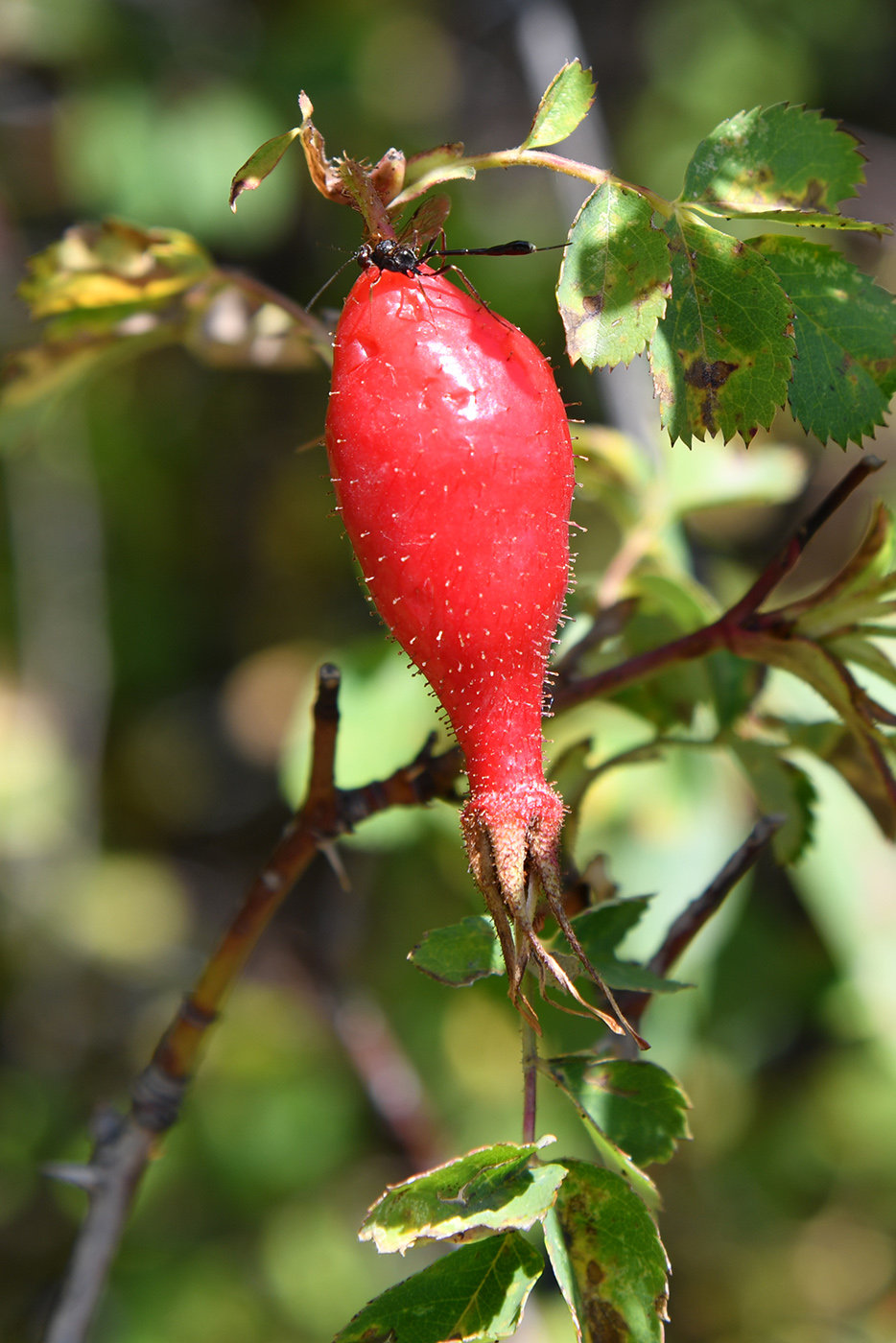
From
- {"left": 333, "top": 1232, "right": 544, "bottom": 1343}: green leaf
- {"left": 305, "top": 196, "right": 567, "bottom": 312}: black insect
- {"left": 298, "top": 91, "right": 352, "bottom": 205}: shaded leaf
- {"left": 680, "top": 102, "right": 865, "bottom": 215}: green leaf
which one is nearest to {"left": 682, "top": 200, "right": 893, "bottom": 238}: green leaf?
{"left": 680, "top": 102, "right": 865, "bottom": 215}: green leaf

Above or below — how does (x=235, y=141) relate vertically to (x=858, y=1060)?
above

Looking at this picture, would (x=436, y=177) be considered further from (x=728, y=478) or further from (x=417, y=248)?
(x=728, y=478)

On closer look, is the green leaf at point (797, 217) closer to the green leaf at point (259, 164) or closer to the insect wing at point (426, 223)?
the insect wing at point (426, 223)

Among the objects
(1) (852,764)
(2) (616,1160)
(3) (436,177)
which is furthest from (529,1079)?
(3) (436,177)

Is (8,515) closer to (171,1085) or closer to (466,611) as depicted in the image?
(171,1085)

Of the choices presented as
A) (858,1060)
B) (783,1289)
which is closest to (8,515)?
(858,1060)

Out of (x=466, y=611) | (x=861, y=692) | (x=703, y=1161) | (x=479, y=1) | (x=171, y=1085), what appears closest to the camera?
(x=466, y=611)

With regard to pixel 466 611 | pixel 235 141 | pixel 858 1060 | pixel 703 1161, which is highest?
pixel 235 141
